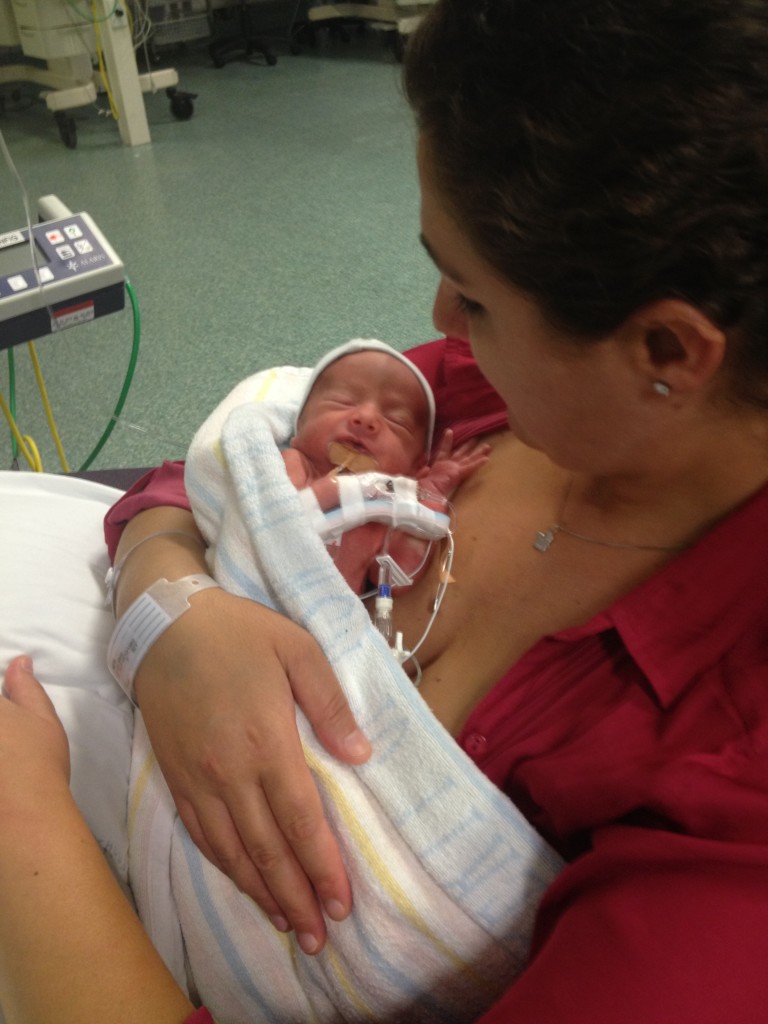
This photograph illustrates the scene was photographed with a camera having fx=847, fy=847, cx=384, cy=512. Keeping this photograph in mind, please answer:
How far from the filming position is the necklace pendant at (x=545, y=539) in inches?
34.8

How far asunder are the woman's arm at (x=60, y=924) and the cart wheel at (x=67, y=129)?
147 inches

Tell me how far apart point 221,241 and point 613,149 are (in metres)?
2.84

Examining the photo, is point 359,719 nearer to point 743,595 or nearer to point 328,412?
point 743,595

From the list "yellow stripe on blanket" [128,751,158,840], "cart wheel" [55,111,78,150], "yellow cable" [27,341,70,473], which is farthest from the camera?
"cart wheel" [55,111,78,150]

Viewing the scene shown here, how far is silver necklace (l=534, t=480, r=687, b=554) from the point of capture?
822 mm

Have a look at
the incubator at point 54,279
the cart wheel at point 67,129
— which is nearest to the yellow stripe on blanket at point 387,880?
the incubator at point 54,279

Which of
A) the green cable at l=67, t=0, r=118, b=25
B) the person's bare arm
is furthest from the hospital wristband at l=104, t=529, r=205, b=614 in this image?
the green cable at l=67, t=0, r=118, b=25

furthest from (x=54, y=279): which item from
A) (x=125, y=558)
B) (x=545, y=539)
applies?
(x=545, y=539)

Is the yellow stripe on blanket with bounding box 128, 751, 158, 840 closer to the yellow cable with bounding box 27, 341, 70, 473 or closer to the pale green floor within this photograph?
the yellow cable with bounding box 27, 341, 70, 473

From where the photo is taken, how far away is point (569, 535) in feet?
2.89

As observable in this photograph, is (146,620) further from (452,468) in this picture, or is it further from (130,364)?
(130,364)

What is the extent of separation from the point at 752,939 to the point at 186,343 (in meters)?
→ 2.38

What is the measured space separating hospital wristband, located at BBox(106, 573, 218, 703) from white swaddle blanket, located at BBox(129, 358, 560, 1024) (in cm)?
7

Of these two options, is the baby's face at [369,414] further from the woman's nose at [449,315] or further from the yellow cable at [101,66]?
the yellow cable at [101,66]
